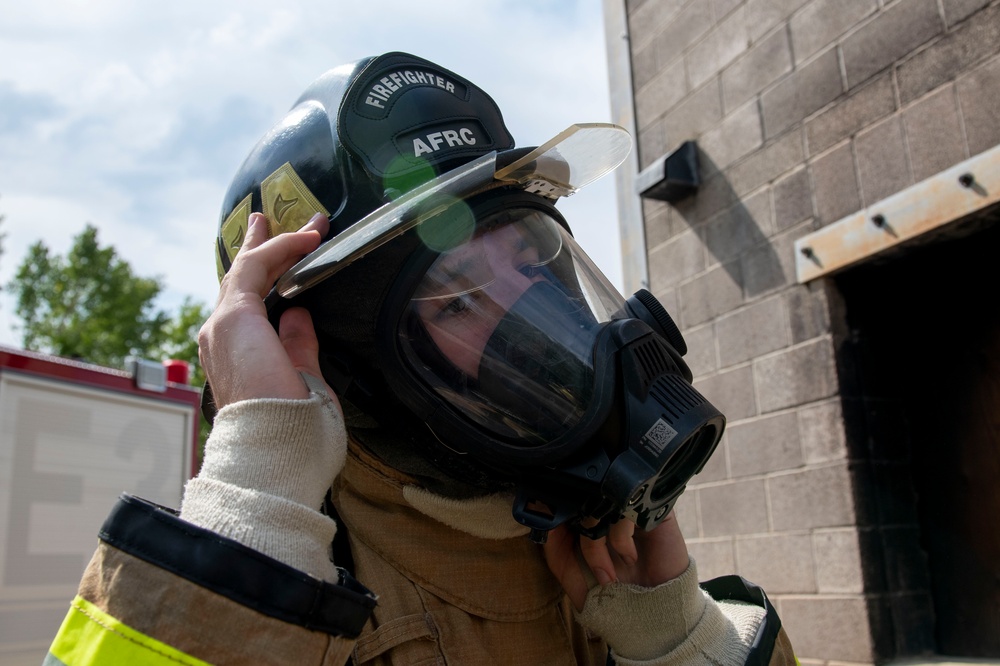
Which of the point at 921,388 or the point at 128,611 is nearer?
the point at 128,611

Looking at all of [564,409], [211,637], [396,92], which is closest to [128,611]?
[211,637]

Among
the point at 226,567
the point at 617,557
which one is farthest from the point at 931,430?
the point at 226,567

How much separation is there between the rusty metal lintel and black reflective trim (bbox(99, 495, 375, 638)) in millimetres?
2637

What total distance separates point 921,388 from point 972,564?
72 centimetres

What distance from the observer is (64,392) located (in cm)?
472

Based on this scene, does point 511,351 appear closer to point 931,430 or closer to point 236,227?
point 236,227

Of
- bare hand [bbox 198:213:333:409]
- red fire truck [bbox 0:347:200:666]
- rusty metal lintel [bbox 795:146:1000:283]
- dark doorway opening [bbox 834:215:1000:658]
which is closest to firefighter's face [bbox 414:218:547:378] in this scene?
bare hand [bbox 198:213:333:409]

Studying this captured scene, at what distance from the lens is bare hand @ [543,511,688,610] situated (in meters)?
1.57

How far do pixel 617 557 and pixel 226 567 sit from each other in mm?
829

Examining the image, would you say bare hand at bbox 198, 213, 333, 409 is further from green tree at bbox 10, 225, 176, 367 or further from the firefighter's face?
green tree at bbox 10, 225, 176, 367

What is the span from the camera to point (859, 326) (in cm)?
348

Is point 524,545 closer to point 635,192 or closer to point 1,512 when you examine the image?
point 635,192

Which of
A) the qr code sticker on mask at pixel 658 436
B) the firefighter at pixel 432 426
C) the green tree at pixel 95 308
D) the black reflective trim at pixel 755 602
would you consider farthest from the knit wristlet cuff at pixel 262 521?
the green tree at pixel 95 308

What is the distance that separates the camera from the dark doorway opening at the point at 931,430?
323cm
